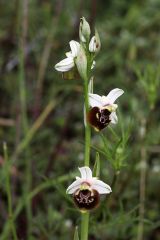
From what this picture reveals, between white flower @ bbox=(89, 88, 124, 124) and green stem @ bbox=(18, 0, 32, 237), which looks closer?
white flower @ bbox=(89, 88, 124, 124)

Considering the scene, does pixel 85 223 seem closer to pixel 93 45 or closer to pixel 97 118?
pixel 97 118

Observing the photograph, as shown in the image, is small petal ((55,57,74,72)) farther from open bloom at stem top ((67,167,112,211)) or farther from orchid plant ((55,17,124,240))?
open bloom at stem top ((67,167,112,211))

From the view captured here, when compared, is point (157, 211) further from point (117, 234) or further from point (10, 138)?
point (10, 138)

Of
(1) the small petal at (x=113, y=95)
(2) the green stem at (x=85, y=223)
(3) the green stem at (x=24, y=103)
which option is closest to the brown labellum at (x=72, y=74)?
(1) the small petal at (x=113, y=95)

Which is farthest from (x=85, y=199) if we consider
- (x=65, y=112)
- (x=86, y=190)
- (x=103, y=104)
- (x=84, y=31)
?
(x=65, y=112)

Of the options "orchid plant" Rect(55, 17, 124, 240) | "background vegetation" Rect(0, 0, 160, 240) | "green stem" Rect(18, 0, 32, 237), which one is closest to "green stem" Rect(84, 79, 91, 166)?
"orchid plant" Rect(55, 17, 124, 240)

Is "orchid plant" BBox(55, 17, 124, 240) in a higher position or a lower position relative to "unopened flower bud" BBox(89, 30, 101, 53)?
lower

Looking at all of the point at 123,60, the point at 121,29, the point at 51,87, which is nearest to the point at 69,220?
the point at 51,87
